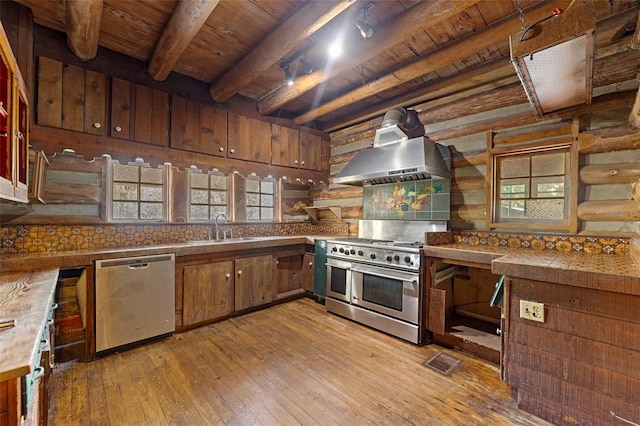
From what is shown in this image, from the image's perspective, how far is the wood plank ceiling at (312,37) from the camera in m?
2.03

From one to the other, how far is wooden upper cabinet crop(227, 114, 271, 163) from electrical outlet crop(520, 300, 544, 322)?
321 centimetres

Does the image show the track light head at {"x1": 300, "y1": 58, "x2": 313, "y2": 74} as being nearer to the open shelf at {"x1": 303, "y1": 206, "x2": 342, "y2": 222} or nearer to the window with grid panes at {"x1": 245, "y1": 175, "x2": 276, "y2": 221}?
the window with grid panes at {"x1": 245, "y1": 175, "x2": 276, "y2": 221}

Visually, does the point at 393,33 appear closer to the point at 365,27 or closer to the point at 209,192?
the point at 365,27

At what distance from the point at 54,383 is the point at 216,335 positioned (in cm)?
125

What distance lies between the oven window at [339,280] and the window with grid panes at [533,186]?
5.97 ft

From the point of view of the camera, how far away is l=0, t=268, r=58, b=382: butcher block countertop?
82cm

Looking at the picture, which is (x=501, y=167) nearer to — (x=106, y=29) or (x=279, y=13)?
(x=279, y=13)

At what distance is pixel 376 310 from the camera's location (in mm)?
3059

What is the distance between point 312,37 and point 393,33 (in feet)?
2.35

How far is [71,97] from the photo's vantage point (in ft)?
8.16

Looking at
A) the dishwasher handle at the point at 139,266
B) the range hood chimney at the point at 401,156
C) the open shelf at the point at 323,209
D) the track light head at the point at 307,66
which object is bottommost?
the dishwasher handle at the point at 139,266

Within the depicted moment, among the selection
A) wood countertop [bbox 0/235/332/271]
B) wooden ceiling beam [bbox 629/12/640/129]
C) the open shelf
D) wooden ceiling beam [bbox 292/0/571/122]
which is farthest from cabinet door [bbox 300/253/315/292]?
wooden ceiling beam [bbox 629/12/640/129]

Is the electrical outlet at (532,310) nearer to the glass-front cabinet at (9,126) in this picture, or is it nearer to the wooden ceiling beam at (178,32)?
the wooden ceiling beam at (178,32)

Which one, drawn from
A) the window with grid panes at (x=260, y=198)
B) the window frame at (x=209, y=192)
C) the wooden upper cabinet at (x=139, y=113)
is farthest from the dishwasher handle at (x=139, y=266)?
the window with grid panes at (x=260, y=198)
